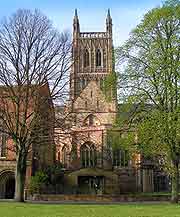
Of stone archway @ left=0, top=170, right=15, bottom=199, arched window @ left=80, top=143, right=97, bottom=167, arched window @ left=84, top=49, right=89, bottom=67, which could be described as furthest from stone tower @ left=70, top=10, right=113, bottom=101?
stone archway @ left=0, top=170, right=15, bottom=199

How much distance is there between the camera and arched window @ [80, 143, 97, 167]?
205ft

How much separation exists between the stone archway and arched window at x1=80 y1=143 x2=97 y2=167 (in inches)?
722

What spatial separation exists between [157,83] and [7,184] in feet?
77.3

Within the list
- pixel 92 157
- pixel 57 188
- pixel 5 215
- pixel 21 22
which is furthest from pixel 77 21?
pixel 5 215

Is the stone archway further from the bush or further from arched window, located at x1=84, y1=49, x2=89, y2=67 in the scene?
arched window, located at x1=84, y1=49, x2=89, y2=67

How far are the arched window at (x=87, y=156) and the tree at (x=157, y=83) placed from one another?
106ft

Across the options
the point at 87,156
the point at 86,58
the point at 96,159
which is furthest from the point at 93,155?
the point at 86,58

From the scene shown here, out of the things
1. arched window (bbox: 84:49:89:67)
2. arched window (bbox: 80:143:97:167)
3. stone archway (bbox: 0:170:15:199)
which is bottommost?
stone archway (bbox: 0:170:15:199)

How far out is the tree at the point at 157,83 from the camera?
27891mm

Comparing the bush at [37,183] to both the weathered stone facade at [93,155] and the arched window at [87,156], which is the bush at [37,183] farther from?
the arched window at [87,156]

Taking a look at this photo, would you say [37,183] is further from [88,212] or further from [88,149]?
[88,149]

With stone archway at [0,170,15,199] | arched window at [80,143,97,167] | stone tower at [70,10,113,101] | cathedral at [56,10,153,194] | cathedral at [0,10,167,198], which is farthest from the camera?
stone tower at [70,10,113,101]

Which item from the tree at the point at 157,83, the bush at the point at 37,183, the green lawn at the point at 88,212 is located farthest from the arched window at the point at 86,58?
the green lawn at the point at 88,212

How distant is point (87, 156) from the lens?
63.2 meters
